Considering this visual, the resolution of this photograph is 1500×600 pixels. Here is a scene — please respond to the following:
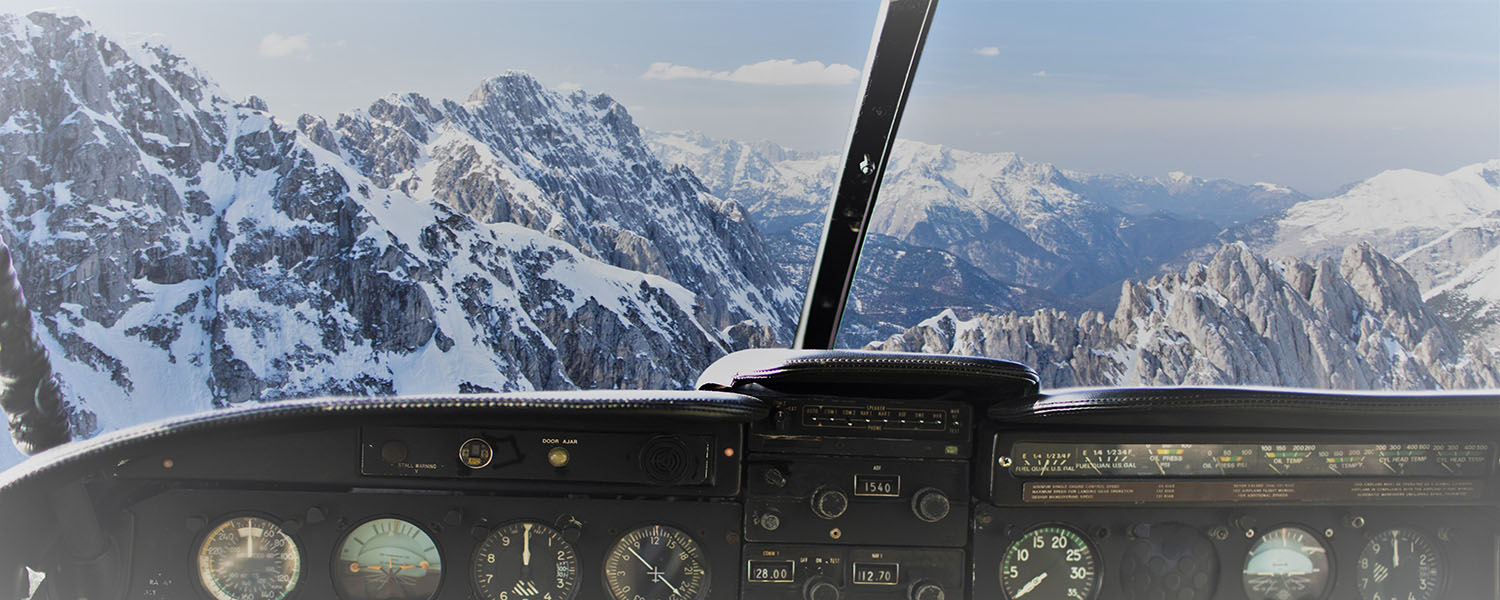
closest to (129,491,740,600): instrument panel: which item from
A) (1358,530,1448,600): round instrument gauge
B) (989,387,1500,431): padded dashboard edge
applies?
(989,387,1500,431): padded dashboard edge

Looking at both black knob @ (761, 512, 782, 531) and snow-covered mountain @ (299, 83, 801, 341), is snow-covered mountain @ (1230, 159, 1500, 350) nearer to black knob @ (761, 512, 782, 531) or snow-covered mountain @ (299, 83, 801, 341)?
snow-covered mountain @ (299, 83, 801, 341)

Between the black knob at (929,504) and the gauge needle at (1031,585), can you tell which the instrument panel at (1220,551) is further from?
the black knob at (929,504)

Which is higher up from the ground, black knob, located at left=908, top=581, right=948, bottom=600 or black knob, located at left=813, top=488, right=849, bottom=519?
black knob, located at left=813, top=488, right=849, bottom=519

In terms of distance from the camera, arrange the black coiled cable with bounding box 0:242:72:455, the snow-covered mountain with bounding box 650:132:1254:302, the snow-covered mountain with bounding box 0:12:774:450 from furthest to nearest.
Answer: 1. the snow-covered mountain with bounding box 0:12:774:450
2. the snow-covered mountain with bounding box 650:132:1254:302
3. the black coiled cable with bounding box 0:242:72:455

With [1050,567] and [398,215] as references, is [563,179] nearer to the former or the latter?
[398,215]

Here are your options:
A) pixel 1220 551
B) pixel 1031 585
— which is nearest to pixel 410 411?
pixel 1031 585

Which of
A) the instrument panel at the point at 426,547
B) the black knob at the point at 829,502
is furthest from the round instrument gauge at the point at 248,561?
the black knob at the point at 829,502
